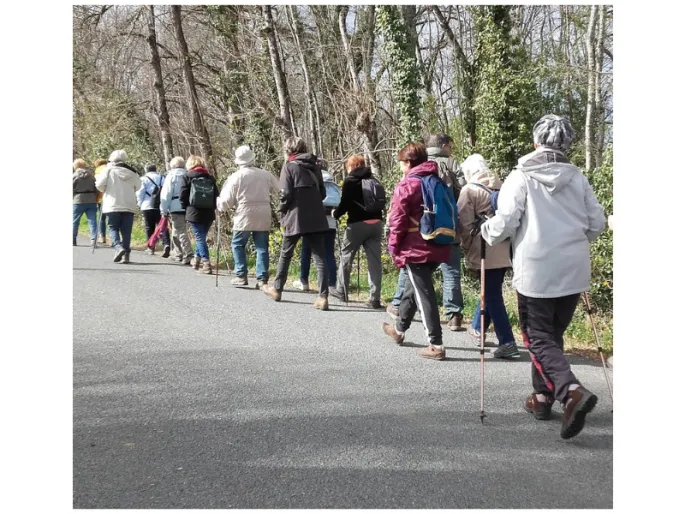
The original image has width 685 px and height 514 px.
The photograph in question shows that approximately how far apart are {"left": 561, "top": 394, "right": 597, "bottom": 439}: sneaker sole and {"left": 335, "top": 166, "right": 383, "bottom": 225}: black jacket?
16.0 ft

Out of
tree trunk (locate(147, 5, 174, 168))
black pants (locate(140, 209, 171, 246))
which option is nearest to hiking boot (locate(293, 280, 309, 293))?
black pants (locate(140, 209, 171, 246))

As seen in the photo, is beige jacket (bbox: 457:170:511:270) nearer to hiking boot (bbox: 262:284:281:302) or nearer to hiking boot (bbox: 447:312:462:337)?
hiking boot (bbox: 447:312:462:337)

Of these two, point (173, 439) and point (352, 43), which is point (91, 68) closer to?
point (352, 43)

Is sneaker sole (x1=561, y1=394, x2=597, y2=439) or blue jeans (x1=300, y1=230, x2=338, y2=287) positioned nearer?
sneaker sole (x1=561, y1=394, x2=597, y2=439)

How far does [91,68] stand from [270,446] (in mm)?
16893

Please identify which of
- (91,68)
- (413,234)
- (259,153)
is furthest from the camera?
(91,68)

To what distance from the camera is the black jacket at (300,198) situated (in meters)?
8.81

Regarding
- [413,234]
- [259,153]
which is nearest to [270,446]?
[413,234]

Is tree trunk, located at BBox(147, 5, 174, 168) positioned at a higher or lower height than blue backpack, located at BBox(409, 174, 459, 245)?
higher

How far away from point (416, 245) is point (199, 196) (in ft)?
18.2

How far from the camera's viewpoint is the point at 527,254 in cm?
474

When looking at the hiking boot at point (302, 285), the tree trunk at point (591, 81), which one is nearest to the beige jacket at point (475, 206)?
the hiking boot at point (302, 285)

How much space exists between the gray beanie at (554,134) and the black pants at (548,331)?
101cm

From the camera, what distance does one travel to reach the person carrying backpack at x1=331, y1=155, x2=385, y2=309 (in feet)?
29.4
